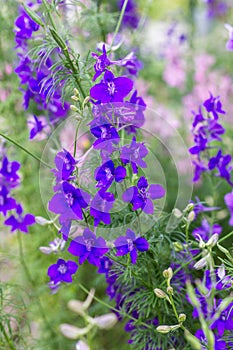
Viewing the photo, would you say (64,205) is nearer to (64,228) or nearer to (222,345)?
(64,228)

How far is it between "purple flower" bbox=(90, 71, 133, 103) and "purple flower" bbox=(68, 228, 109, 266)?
0.24 meters

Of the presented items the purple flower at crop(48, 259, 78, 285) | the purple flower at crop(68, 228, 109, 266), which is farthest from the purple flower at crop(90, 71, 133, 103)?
the purple flower at crop(48, 259, 78, 285)

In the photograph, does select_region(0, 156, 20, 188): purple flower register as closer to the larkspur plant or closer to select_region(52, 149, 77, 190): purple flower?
the larkspur plant

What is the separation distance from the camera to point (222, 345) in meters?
0.92

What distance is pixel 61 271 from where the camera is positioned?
107cm

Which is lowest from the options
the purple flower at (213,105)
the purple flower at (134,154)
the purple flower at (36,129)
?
the purple flower at (134,154)

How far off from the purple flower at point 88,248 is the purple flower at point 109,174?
114 millimetres

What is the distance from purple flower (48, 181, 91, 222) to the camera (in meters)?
0.90

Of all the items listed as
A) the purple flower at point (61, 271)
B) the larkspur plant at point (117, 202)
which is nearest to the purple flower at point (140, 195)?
the larkspur plant at point (117, 202)

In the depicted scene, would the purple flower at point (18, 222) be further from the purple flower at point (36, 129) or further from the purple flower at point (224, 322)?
the purple flower at point (224, 322)

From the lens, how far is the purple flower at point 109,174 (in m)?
0.88

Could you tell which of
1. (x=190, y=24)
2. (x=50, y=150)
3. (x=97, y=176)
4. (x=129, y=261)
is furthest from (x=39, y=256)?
(x=190, y=24)

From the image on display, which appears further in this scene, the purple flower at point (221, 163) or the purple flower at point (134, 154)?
the purple flower at point (221, 163)

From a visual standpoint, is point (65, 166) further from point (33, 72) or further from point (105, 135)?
point (33, 72)
